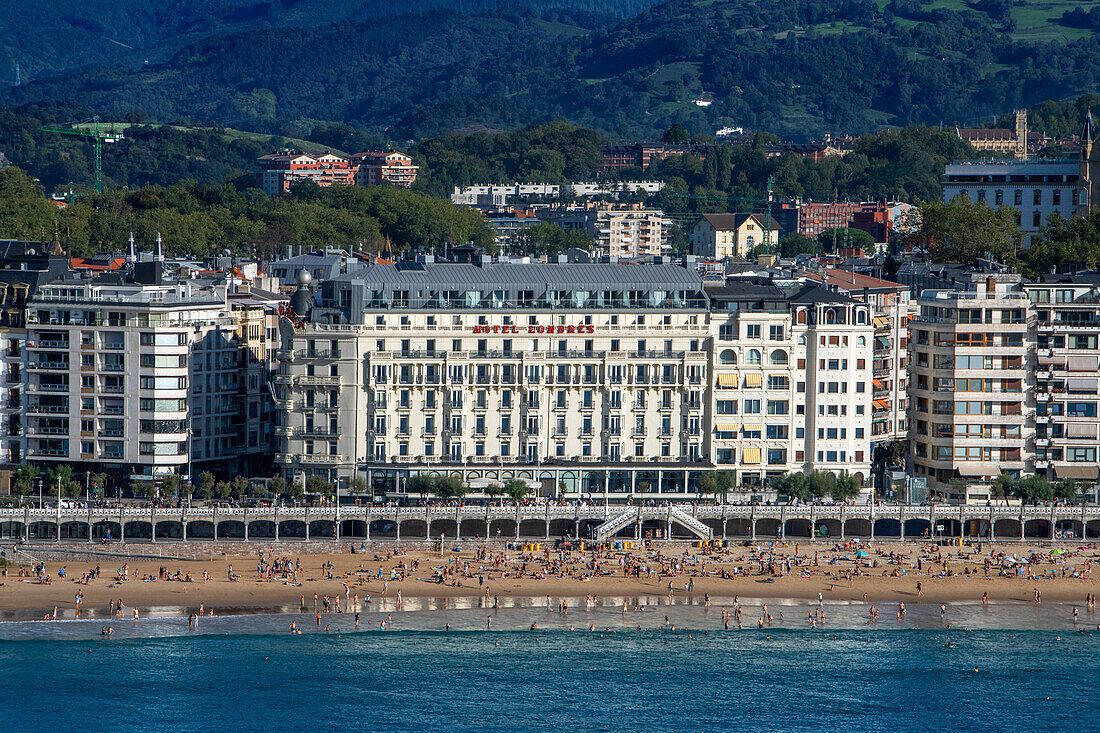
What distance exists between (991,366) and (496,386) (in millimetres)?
30887

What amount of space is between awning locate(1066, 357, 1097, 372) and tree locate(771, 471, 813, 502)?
1932 centimetres

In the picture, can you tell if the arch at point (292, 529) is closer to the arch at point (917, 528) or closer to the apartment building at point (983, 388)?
the arch at point (917, 528)

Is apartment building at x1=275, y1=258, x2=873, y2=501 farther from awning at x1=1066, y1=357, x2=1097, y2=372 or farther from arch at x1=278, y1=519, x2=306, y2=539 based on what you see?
awning at x1=1066, y1=357, x2=1097, y2=372

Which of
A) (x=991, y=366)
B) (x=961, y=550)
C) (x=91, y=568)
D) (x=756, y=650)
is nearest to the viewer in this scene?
(x=756, y=650)

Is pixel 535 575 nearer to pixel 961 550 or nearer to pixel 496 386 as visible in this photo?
pixel 496 386

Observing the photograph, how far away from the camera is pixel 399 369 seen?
113m

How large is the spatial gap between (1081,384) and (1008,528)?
11.8 meters

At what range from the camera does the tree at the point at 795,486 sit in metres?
112

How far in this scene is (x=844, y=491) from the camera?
112500 millimetres

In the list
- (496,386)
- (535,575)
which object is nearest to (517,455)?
(496,386)

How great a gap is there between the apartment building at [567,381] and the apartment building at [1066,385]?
38.1ft

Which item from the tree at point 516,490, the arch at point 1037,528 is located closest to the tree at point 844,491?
the arch at point 1037,528

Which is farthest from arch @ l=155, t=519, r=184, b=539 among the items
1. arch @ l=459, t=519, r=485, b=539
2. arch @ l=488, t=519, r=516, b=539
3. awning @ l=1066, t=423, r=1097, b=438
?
awning @ l=1066, t=423, r=1097, b=438

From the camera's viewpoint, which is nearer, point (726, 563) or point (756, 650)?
point (756, 650)
